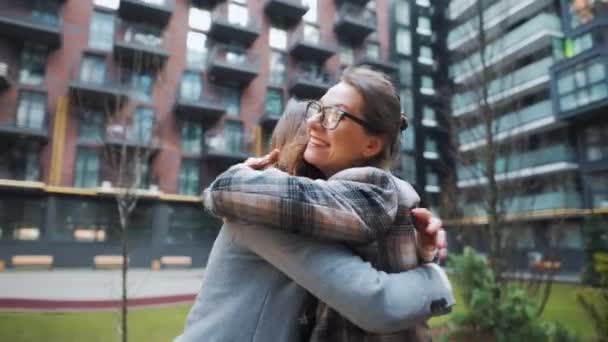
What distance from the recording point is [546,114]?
5742 millimetres

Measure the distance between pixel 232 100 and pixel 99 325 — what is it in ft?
18.5

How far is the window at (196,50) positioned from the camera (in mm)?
5098

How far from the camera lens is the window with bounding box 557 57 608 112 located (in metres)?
4.32

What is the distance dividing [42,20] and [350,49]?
11.2 ft

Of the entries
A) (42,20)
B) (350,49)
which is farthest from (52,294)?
(350,49)

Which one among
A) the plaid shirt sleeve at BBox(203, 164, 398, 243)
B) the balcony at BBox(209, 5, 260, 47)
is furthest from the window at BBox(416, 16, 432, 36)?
the plaid shirt sleeve at BBox(203, 164, 398, 243)

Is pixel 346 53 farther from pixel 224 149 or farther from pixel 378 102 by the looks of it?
pixel 378 102

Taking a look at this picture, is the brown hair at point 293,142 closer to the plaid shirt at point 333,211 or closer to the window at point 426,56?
the plaid shirt at point 333,211

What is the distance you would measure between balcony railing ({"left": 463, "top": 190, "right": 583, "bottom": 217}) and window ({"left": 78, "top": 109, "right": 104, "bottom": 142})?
11.6ft

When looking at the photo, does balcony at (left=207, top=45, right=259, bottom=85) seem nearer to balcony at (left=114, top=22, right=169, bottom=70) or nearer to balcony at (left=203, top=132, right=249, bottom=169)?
balcony at (left=203, top=132, right=249, bottom=169)

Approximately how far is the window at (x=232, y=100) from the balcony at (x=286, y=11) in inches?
82.6

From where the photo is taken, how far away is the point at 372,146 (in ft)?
1.75

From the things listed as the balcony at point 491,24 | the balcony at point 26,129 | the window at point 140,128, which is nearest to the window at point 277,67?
the window at point 140,128

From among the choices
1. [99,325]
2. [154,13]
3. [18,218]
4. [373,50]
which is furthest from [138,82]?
[373,50]
